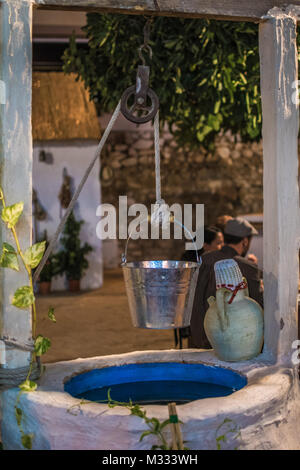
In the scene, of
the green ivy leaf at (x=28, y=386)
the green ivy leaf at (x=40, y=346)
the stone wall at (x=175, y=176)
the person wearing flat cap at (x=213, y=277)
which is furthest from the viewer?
the stone wall at (x=175, y=176)

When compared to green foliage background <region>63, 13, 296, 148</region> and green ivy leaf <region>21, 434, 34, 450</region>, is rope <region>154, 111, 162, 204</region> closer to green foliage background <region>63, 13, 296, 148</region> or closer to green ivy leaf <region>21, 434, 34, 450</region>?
green ivy leaf <region>21, 434, 34, 450</region>

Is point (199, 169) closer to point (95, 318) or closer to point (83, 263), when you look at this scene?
point (83, 263)

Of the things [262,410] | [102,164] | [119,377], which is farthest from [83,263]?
[262,410]

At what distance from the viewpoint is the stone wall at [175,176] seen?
37.3 feet

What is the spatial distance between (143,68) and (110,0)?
13.3 inches

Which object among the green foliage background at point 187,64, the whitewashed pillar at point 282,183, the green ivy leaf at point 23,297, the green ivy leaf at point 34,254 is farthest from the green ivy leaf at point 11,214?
the green foliage background at point 187,64

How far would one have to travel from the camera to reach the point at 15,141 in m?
2.42

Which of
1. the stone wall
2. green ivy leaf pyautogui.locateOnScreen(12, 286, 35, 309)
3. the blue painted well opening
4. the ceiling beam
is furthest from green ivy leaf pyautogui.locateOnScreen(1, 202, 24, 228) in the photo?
the stone wall

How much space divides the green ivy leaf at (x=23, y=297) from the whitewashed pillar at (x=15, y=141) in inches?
3.4

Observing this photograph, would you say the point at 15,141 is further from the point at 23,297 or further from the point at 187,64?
the point at 187,64

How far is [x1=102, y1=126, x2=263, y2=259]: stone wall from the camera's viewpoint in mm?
11375

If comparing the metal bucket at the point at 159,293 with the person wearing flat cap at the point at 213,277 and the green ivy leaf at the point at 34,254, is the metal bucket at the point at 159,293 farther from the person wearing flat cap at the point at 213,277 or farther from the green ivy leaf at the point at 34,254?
the person wearing flat cap at the point at 213,277

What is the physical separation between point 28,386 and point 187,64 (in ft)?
9.64

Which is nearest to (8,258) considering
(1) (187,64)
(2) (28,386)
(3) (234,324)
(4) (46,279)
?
(2) (28,386)
